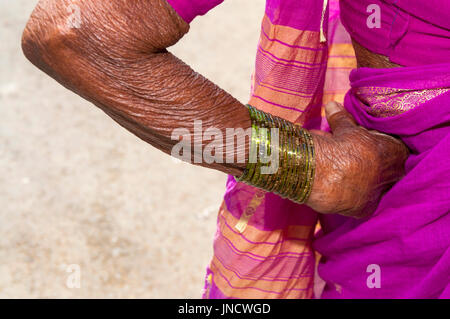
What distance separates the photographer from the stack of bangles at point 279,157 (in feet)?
2.29

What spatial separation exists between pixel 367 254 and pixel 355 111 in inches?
9.0

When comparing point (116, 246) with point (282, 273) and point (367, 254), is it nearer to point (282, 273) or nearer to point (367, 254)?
point (282, 273)

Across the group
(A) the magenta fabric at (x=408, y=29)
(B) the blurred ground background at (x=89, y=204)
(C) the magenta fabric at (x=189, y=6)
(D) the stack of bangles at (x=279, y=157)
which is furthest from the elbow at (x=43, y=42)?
(B) the blurred ground background at (x=89, y=204)

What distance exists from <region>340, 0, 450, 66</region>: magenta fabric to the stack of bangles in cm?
17

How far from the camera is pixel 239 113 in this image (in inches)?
27.2

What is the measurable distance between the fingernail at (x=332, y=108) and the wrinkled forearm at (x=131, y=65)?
23 cm

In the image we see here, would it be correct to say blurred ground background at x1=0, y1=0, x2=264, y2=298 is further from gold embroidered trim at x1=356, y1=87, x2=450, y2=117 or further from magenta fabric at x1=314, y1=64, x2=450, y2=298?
gold embroidered trim at x1=356, y1=87, x2=450, y2=117

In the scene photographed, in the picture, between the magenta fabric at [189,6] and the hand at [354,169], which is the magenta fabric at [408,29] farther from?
the magenta fabric at [189,6]

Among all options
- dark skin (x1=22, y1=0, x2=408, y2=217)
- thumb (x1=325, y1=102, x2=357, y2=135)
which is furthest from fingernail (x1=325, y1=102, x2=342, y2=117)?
dark skin (x1=22, y1=0, x2=408, y2=217)

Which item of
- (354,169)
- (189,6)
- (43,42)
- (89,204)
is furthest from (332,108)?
(89,204)

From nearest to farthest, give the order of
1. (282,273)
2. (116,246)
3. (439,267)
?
(439,267)
(282,273)
(116,246)

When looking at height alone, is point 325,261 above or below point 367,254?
below

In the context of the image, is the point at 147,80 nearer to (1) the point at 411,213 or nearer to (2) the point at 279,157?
(2) the point at 279,157
